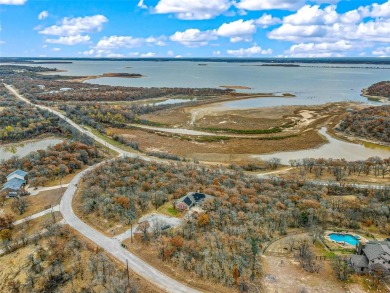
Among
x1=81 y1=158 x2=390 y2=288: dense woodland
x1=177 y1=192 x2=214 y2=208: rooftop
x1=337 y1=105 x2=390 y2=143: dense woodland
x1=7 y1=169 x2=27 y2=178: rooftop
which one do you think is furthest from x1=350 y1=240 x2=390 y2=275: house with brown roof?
x1=337 y1=105 x2=390 y2=143: dense woodland

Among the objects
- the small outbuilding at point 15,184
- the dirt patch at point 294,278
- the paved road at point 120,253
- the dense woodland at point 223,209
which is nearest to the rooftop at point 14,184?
the small outbuilding at point 15,184

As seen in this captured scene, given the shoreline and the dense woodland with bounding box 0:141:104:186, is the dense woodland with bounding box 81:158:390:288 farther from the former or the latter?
the shoreline

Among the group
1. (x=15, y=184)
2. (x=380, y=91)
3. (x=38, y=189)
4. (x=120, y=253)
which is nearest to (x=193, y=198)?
(x=120, y=253)

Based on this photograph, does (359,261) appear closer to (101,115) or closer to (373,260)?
(373,260)

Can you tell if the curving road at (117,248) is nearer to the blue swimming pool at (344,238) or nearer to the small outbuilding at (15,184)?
the small outbuilding at (15,184)

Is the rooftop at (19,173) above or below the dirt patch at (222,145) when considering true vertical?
above

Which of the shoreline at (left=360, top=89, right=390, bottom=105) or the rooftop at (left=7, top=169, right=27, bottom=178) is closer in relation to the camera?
the rooftop at (left=7, top=169, right=27, bottom=178)
